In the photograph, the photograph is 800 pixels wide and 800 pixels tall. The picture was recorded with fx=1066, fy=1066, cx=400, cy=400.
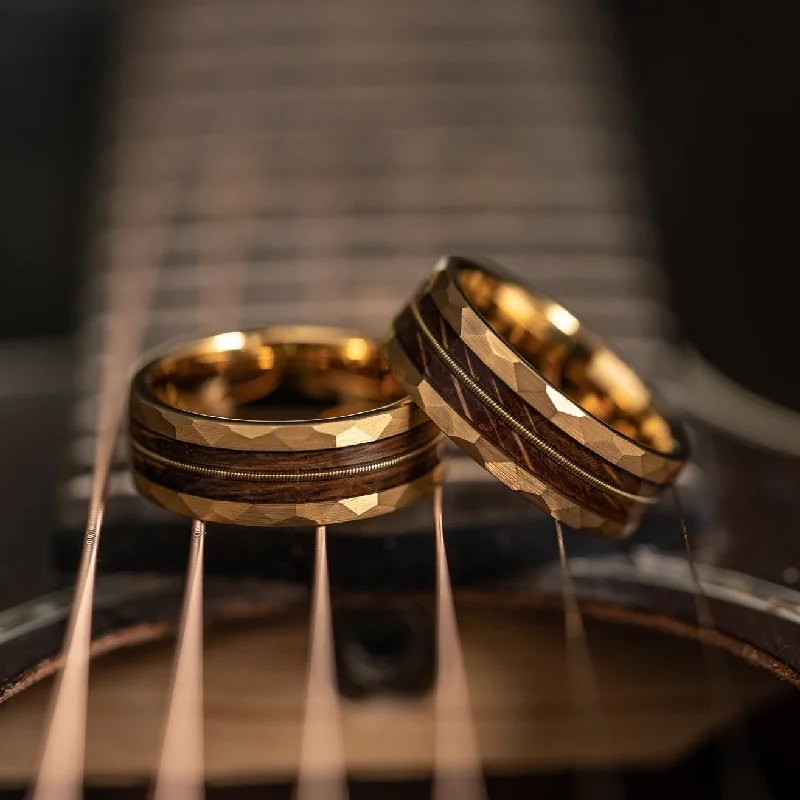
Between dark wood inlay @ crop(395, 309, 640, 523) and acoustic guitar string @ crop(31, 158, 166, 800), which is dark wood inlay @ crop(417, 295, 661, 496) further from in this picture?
acoustic guitar string @ crop(31, 158, 166, 800)

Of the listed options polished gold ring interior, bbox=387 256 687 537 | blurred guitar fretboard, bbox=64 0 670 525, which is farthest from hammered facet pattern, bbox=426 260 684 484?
blurred guitar fretboard, bbox=64 0 670 525

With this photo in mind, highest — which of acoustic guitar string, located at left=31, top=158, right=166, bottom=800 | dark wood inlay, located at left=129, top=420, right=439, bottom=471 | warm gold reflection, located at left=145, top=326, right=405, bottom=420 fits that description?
dark wood inlay, located at left=129, top=420, right=439, bottom=471

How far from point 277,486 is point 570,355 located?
33 cm

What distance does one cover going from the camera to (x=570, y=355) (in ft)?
2.84

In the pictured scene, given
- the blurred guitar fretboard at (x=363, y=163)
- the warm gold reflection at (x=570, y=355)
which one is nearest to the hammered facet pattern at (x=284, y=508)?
the warm gold reflection at (x=570, y=355)

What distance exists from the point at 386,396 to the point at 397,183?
42cm

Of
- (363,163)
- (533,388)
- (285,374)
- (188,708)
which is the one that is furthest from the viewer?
(363,163)

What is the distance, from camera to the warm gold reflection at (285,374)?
2.69 ft

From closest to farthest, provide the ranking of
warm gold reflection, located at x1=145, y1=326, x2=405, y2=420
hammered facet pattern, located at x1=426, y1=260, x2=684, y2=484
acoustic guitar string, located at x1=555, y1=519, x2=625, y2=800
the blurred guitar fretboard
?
hammered facet pattern, located at x1=426, y1=260, x2=684, y2=484 → acoustic guitar string, located at x1=555, y1=519, x2=625, y2=800 → warm gold reflection, located at x1=145, y1=326, x2=405, y2=420 → the blurred guitar fretboard

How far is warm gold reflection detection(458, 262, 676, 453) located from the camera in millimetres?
825

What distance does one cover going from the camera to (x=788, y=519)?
78cm

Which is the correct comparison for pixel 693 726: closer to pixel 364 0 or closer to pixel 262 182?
pixel 262 182

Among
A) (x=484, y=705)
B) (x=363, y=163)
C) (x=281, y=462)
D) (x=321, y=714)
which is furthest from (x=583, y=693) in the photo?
(x=363, y=163)

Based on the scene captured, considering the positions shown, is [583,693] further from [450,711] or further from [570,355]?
[570,355]
